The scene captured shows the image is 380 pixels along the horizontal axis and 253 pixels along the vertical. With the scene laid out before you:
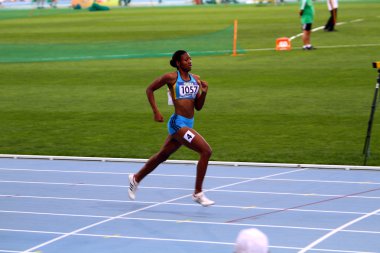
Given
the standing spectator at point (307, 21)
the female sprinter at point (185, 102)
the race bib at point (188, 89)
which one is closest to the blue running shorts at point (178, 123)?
the female sprinter at point (185, 102)

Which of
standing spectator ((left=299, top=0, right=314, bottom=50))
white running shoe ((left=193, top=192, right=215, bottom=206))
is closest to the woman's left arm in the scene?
white running shoe ((left=193, top=192, right=215, bottom=206))

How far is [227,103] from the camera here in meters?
20.4

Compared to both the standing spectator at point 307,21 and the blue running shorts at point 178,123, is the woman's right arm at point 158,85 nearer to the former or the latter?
the blue running shorts at point 178,123

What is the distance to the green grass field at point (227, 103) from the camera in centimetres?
1577

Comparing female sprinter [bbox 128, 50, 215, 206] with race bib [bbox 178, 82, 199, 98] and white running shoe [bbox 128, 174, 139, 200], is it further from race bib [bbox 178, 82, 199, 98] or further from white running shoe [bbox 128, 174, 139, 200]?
white running shoe [bbox 128, 174, 139, 200]

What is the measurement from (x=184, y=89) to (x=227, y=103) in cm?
920

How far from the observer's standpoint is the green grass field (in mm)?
15773

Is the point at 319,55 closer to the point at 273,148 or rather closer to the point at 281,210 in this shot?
the point at 273,148

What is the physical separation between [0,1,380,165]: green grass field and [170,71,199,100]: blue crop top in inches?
138

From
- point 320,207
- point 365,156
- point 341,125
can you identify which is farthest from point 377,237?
point 341,125

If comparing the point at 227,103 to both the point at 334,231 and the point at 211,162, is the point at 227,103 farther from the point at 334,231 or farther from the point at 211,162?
the point at 334,231

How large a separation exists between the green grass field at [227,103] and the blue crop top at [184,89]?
352 centimetres

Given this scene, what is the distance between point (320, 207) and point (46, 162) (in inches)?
201

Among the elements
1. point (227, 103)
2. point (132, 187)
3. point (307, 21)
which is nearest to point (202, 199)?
point (132, 187)
